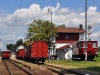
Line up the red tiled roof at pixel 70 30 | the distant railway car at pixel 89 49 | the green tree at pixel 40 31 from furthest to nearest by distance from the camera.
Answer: the red tiled roof at pixel 70 30
the green tree at pixel 40 31
the distant railway car at pixel 89 49

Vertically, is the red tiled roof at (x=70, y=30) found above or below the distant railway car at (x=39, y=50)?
above

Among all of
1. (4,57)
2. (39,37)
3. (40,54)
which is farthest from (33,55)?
(4,57)

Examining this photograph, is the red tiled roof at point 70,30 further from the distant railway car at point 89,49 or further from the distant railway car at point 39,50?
the distant railway car at point 39,50

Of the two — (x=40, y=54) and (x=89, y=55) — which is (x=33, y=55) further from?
(x=89, y=55)

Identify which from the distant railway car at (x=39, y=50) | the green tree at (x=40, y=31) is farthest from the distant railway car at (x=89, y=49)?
the green tree at (x=40, y=31)

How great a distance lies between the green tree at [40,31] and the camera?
71.9 meters

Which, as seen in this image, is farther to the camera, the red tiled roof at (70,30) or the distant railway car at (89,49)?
the red tiled roof at (70,30)

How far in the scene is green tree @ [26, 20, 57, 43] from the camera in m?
71.9

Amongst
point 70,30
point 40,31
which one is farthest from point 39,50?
point 70,30

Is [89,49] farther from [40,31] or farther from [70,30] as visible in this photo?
[70,30]

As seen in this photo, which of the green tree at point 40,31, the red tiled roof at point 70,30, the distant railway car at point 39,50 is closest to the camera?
the distant railway car at point 39,50

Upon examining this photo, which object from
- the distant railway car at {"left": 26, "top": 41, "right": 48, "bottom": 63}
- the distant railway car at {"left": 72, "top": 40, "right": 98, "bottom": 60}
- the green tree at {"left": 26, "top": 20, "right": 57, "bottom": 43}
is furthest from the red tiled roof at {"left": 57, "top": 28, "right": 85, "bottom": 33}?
the distant railway car at {"left": 26, "top": 41, "right": 48, "bottom": 63}

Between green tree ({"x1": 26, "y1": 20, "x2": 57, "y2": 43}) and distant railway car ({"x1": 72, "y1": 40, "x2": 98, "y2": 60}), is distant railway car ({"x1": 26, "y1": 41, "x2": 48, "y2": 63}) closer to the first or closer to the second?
distant railway car ({"x1": 72, "y1": 40, "x2": 98, "y2": 60})

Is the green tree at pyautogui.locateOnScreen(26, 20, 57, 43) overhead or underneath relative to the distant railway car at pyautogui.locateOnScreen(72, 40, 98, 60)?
overhead
